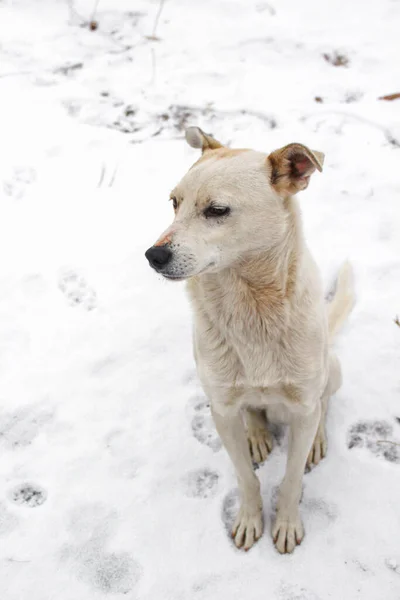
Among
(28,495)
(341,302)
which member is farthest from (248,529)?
(341,302)

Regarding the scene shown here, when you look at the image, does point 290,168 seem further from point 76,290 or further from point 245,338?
point 76,290

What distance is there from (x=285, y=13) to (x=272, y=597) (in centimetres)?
558

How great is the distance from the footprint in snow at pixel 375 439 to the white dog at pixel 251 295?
1.75 feet

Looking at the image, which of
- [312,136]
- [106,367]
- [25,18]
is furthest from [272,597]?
[25,18]

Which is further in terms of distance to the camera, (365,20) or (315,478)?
(365,20)

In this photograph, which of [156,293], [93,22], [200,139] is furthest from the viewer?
[93,22]

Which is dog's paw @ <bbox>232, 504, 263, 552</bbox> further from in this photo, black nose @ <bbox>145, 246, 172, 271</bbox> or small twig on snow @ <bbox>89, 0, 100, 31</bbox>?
small twig on snow @ <bbox>89, 0, 100, 31</bbox>

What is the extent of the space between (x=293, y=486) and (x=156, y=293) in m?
1.77

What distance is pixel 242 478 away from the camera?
267 centimetres

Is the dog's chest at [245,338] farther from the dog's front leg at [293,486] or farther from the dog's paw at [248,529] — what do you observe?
the dog's paw at [248,529]

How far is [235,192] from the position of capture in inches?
83.7

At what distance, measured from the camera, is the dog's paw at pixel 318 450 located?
2986mm

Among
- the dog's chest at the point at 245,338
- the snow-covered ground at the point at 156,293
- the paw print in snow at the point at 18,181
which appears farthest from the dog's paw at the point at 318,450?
the paw print in snow at the point at 18,181

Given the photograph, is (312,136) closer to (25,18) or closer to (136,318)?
(136,318)
